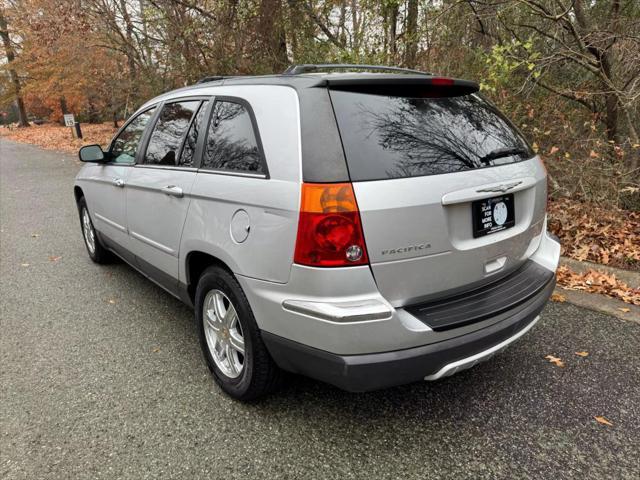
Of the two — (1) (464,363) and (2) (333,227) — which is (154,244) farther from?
(1) (464,363)

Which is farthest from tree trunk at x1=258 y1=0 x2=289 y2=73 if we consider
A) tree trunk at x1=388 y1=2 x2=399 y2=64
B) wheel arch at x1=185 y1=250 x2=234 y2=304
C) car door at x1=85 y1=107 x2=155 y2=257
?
wheel arch at x1=185 y1=250 x2=234 y2=304

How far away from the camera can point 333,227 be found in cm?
194

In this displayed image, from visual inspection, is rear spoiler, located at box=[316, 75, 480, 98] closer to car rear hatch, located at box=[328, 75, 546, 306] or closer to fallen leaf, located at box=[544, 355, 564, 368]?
car rear hatch, located at box=[328, 75, 546, 306]

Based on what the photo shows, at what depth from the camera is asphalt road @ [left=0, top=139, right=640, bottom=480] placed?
2.18 meters

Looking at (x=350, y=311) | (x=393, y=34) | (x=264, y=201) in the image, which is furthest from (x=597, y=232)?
(x=393, y=34)

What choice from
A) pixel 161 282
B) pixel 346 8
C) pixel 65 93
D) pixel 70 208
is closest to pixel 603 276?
pixel 161 282

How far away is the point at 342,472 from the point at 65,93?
2985cm

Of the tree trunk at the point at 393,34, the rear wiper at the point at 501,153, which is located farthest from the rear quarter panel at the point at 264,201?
the tree trunk at the point at 393,34

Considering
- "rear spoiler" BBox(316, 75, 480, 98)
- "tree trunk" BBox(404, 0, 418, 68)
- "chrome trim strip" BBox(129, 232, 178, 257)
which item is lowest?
"chrome trim strip" BBox(129, 232, 178, 257)

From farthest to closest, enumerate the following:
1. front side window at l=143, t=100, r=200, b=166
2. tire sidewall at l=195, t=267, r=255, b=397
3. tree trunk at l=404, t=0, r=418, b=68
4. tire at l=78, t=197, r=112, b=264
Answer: tree trunk at l=404, t=0, r=418, b=68 < tire at l=78, t=197, r=112, b=264 < front side window at l=143, t=100, r=200, b=166 < tire sidewall at l=195, t=267, r=255, b=397

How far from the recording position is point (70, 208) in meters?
8.16

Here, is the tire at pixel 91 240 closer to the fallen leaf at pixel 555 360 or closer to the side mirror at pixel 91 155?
the side mirror at pixel 91 155

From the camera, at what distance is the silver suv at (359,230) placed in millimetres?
1960

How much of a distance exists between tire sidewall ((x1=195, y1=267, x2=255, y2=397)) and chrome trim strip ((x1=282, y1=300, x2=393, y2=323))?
49 centimetres
